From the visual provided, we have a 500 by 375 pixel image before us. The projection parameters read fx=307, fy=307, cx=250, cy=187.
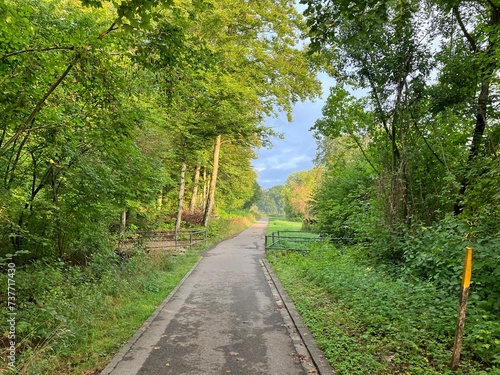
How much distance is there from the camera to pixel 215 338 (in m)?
5.12

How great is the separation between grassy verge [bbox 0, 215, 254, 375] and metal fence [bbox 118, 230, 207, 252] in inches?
115

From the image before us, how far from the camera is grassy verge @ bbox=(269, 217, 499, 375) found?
149 inches

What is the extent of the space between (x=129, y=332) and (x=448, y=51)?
1065cm

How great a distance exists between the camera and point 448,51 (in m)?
8.79

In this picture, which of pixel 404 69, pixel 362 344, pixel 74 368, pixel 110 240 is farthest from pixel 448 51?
pixel 110 240

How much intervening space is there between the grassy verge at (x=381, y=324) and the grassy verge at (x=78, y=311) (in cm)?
331

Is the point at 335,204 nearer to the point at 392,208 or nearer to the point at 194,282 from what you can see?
the point at 392,208

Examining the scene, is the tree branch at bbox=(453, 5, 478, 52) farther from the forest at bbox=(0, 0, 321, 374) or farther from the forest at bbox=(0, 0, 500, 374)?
the forest at bbox=(0, 0, 321, 374)

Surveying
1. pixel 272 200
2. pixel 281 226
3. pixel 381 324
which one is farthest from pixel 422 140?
pixel 272 200

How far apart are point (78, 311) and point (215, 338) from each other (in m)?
2.53

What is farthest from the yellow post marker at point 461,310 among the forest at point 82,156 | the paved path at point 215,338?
the forest at point 82,156

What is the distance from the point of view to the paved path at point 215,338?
4.16 m

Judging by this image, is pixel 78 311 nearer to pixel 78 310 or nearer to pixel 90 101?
pixel 78 310

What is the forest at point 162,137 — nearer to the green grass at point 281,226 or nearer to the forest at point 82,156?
the forest at point 82,156
